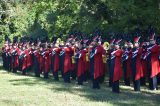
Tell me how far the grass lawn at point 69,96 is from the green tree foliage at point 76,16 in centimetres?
332

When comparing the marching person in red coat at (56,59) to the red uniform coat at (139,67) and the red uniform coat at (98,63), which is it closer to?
the red uniform coat at (98,63)

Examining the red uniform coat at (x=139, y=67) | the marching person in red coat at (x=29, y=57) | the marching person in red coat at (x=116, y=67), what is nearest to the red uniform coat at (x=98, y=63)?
the marching person in red coat at (x=116, y=67)

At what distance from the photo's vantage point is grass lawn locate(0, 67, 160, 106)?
40.3ft

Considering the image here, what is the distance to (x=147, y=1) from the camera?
17.7 meters

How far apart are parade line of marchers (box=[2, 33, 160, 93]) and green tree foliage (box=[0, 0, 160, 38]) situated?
1905 millimetres

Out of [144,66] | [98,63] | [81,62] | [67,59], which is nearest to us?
[98,63]

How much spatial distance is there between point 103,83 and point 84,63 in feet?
3.59

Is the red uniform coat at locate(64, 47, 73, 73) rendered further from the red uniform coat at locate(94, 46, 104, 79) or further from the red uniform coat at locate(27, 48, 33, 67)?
the red uniform coat at locate(27, 48, 33, 67)

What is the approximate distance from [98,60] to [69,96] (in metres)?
2.45

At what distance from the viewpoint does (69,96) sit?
13570 mm

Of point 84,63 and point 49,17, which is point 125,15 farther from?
point 49,17

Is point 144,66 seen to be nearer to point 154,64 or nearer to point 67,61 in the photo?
point 154,64

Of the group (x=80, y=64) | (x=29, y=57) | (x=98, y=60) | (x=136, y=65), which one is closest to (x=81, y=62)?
(x=80, y=64)

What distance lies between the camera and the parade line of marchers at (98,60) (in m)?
14.7
